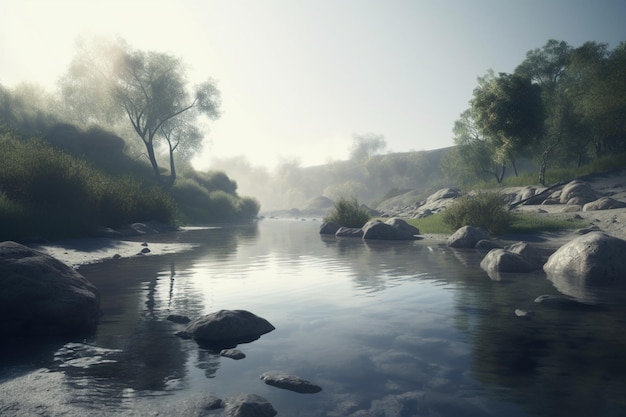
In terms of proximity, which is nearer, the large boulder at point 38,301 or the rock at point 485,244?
the large boulder at point 38,301

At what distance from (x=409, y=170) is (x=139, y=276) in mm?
120703

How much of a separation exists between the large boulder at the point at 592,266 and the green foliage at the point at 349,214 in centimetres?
1860

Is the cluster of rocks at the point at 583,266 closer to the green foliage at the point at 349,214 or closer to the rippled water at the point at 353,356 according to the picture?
the rippled water at the point at 353,356

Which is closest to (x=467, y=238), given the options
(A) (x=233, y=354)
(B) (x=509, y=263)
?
(B) (x=509, y=263)

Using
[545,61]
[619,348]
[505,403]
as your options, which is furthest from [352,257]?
[545,61]

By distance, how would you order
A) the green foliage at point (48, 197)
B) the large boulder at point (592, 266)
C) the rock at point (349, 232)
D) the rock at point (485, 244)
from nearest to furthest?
the large boulder at point (592, 266) → the green foliage at point (48, 197) → the rock at point (485, 244) → the rock at point (349, 232)

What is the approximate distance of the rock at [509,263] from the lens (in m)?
12.8

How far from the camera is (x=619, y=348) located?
6098 mm

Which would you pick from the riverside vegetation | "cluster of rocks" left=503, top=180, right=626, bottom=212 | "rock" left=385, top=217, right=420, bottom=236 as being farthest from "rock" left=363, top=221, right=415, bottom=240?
the riverside vegetation

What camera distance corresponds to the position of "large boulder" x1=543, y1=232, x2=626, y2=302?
34.9 feet

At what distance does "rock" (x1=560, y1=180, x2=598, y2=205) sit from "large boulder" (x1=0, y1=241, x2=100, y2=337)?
29464mm

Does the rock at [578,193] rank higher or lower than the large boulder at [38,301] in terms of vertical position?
higher

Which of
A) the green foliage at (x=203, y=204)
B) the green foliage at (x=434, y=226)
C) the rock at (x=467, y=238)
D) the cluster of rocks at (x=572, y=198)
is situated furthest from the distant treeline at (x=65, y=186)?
the cluster of rocks at (x=572, y=198)

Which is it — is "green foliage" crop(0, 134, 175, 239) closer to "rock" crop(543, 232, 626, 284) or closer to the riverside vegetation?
the riverside vegetation
